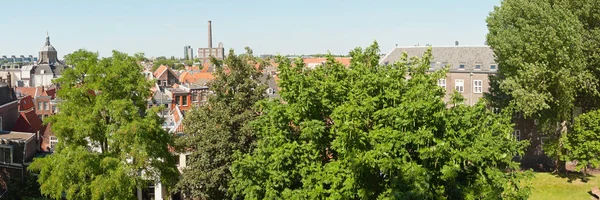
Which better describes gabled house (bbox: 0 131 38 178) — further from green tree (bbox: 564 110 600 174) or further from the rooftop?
green tree (bbox: 564 110 600 174)

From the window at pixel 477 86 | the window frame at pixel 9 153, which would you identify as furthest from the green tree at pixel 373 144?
the window at pixel 477 86

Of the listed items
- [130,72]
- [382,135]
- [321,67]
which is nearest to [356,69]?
[321,67]

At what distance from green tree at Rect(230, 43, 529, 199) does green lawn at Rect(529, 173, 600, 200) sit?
632 inches

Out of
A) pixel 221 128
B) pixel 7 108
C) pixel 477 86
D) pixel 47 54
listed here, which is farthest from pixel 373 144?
pixel 47 54

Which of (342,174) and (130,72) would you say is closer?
(342,174)

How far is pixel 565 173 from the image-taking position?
44031mm

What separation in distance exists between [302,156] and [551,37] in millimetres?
23770

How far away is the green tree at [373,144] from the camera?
22.1 meters

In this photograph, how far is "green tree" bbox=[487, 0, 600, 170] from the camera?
124ft

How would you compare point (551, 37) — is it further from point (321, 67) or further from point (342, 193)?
point (342, 193)

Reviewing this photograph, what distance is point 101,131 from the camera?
95.2ft

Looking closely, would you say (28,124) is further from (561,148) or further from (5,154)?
(561,148)

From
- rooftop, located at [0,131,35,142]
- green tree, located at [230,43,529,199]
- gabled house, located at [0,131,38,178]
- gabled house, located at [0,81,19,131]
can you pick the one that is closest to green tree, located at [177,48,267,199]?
green tree, located at [230,43,529,199]

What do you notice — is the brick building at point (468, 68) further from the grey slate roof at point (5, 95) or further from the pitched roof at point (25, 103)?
the pitched roof at point (25, 103)
